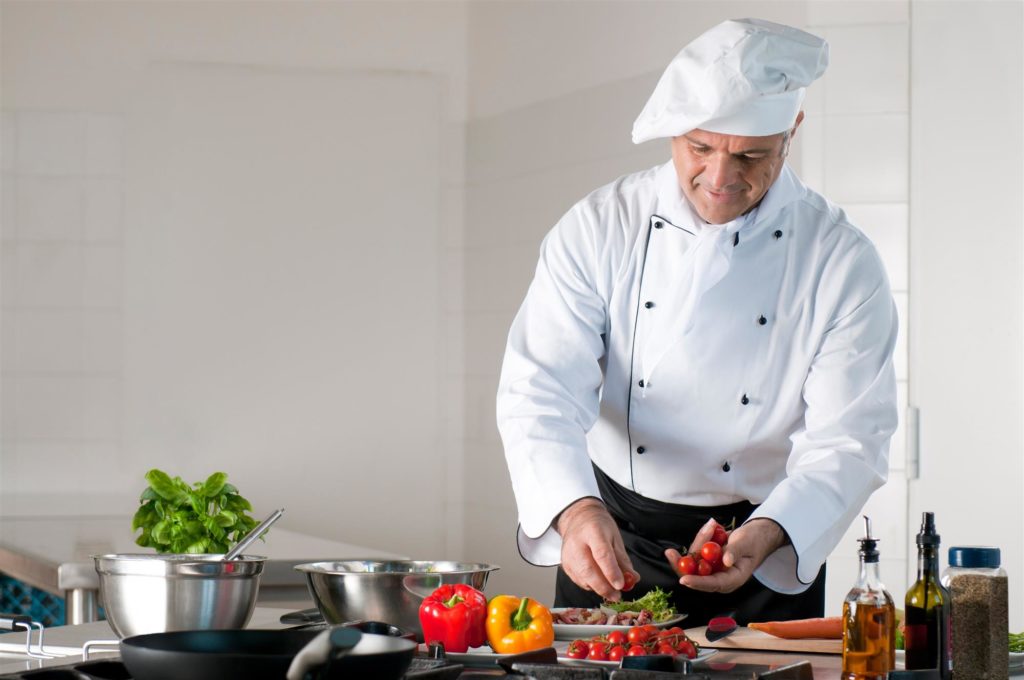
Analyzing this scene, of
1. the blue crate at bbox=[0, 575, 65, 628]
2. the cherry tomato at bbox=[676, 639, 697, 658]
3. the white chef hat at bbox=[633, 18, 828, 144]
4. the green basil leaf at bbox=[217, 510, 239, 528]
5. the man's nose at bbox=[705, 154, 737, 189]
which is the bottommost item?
the blue crate at bbox=[0, 575, 65, 628]

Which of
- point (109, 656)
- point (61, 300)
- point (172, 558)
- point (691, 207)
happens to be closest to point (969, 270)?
point (691, 207)

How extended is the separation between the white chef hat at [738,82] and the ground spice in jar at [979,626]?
0.86m

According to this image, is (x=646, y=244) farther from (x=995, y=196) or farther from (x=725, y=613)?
(x=995, y=196)

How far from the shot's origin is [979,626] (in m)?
1.37

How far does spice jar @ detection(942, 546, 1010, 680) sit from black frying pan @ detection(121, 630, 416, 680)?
0.69m

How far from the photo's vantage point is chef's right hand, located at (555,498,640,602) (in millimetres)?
1747

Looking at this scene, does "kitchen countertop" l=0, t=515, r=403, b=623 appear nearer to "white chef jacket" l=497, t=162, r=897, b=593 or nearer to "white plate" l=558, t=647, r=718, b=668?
"white chef jacket" l=497, t=162, r=897, b=593

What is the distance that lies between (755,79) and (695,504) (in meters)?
0.76

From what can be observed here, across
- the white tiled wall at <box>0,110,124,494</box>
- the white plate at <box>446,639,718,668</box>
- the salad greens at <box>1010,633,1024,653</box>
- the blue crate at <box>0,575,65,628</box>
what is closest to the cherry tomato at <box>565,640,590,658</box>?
the white plate at <box>446,639,718,668</box>

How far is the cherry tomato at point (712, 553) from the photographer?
178 cm

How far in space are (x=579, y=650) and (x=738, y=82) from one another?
96 cm

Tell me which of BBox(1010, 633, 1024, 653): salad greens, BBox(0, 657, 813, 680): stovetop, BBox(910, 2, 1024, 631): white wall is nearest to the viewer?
BBox(0, 657, 813, 680): stovetop

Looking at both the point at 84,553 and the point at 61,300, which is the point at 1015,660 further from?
the point at 61,300

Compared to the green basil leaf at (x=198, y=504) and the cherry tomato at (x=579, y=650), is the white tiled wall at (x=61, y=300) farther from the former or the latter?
the cherry tomato at (x=579, y=650)
